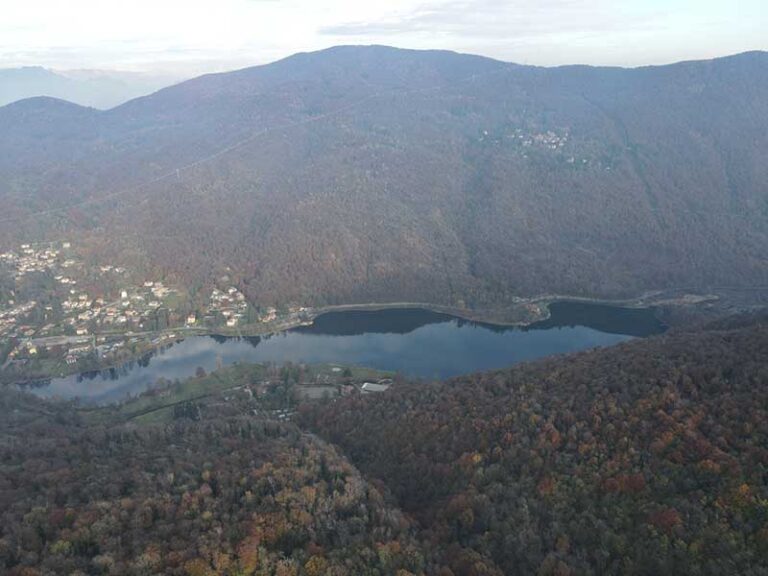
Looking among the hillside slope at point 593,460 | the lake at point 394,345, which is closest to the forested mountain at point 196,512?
the hillside slope at point 593,460

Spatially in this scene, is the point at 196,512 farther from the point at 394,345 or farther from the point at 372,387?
the point at 394,345

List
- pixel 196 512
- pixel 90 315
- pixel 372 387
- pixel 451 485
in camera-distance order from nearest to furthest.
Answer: pixel 196 512, pixel 451 485, pixel 372 387, pixel 90 315

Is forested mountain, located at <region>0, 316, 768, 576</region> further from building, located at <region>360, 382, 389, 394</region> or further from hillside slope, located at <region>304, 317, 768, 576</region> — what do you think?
building, located at <region>360, 382, 389, 394</region>

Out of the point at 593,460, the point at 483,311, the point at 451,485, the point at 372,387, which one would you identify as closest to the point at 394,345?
the point at 483,311

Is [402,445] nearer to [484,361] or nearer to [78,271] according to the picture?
[484,361]

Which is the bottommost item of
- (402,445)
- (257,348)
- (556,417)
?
(257,348)

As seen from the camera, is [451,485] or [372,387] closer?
[451,485]

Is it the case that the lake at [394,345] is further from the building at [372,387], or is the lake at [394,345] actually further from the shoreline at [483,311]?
the building at [372,387]

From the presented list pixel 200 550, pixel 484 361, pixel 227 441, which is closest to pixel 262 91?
pixel 484 361
